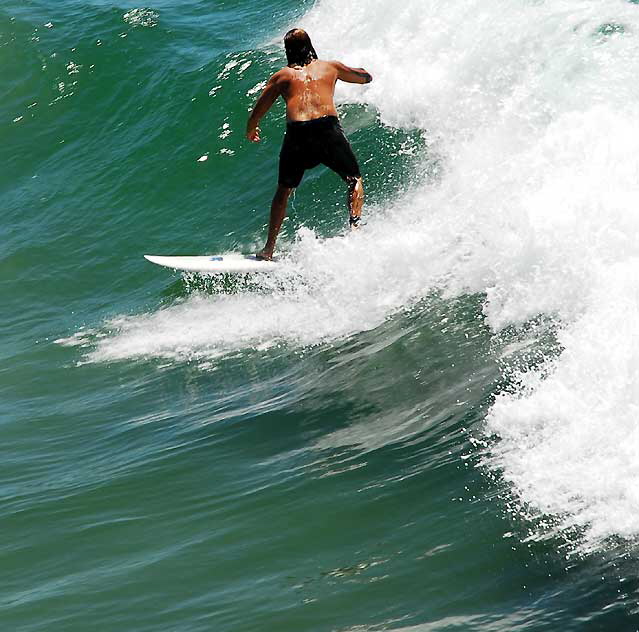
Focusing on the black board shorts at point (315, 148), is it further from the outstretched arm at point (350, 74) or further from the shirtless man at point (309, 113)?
the outstretched arm at point (350, 74)

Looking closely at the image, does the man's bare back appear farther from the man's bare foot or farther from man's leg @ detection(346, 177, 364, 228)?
the man's bare foot

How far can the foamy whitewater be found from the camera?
5.33m

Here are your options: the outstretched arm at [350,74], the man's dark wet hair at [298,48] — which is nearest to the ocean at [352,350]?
the outstretched arm at [350,74]

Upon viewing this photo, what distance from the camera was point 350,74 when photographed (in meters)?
8.94

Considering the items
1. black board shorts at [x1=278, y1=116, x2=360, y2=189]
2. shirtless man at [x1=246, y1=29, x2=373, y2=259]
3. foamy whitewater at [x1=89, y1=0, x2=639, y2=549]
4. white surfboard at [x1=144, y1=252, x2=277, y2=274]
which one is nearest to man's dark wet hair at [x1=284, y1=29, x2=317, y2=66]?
shirtless man at [x1=246, y1=29, x2=373, y2=259]

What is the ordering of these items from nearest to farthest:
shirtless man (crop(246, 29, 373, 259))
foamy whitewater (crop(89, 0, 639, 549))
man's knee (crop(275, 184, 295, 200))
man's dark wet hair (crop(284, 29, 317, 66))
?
foamy whitewater (crop(89, 0, 639, 549)) < man's dark wet hair (crop(284, 29, 317, 66)) < shirtless man (crop(246, 29, 373, 259)) < man's knee (crop(275, 184, 295, 200))

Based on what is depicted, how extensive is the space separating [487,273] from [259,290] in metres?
2.48

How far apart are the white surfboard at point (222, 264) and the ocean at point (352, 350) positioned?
0.98 ft

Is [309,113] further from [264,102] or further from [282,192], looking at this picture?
[282,192]

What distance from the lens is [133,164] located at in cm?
1462

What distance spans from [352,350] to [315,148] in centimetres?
187

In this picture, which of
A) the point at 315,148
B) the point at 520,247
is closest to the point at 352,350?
the point at 520,247

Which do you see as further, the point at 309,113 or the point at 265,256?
the point at 265,256

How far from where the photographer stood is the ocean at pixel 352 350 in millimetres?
4906
